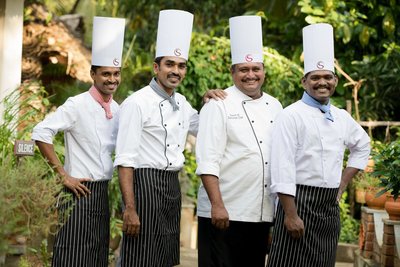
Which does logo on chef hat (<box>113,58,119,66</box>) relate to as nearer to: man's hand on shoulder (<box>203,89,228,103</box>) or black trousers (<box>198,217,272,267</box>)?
man's hand on shoulder (<box>203,89,228,103</box>)

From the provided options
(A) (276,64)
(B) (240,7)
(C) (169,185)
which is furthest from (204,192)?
(B) (240,7)

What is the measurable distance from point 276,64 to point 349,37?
2.59ft

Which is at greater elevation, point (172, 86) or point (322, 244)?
point (172, 86)

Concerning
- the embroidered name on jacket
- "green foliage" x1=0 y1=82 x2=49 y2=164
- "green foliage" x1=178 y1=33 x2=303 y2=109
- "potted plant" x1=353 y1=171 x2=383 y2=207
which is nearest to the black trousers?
the embroidered name on jacket

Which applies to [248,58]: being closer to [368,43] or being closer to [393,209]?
[393,209]

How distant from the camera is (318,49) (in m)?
→ 5.14

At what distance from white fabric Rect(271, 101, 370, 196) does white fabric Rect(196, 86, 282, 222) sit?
0.44ft

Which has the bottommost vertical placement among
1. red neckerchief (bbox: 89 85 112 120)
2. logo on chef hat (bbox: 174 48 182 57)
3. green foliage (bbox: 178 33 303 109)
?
red neckerchief (bbox: 89 85 112 120)

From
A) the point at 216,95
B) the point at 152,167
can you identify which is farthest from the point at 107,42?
the point at 152,167

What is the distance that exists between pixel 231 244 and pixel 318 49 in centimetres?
116

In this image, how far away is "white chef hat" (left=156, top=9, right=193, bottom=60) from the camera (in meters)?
5.21

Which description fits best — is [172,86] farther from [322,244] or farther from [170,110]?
[322,244]

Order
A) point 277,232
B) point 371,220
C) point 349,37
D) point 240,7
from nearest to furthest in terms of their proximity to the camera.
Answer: point 277,232 < point 371,220 < point 349,37 < point 240,7

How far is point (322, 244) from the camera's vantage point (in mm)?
4957
